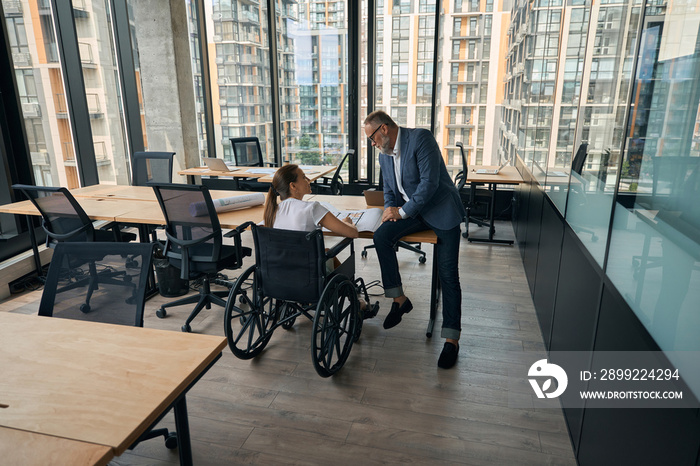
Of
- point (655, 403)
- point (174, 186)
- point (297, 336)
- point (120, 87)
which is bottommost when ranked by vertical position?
point (297, 336)

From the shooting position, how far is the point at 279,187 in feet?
9.23

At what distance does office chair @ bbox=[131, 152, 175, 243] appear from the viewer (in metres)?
4.97

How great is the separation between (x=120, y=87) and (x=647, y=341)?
6.67 metres

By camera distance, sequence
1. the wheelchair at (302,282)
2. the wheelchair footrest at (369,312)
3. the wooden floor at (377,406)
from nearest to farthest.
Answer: the wooden floor at (377,406) → the wheelchair at (302,282) → the wheelchair footrest at (369,312)

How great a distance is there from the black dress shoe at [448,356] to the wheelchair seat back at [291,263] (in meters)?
0.92

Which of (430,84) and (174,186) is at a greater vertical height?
Result: (430,84)

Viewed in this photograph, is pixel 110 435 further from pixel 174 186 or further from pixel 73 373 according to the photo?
pixel 174 186

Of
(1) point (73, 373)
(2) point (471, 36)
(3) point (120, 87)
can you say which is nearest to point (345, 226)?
(1) point (73, 373)

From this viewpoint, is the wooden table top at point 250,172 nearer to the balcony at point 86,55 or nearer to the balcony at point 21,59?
the balcony at point 86,55

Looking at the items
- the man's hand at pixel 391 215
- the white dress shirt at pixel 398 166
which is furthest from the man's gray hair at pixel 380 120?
the man's hand at pixel 391 215

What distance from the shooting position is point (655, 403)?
142 cm

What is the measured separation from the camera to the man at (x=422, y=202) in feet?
9.43

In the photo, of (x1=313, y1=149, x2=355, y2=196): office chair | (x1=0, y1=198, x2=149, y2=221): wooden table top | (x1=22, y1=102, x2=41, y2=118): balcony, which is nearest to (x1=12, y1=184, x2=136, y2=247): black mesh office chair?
(x1=0, y1=198, x2=149, y2=221): wooden table top

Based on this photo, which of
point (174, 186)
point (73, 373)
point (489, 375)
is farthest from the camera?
point (174, 186)
